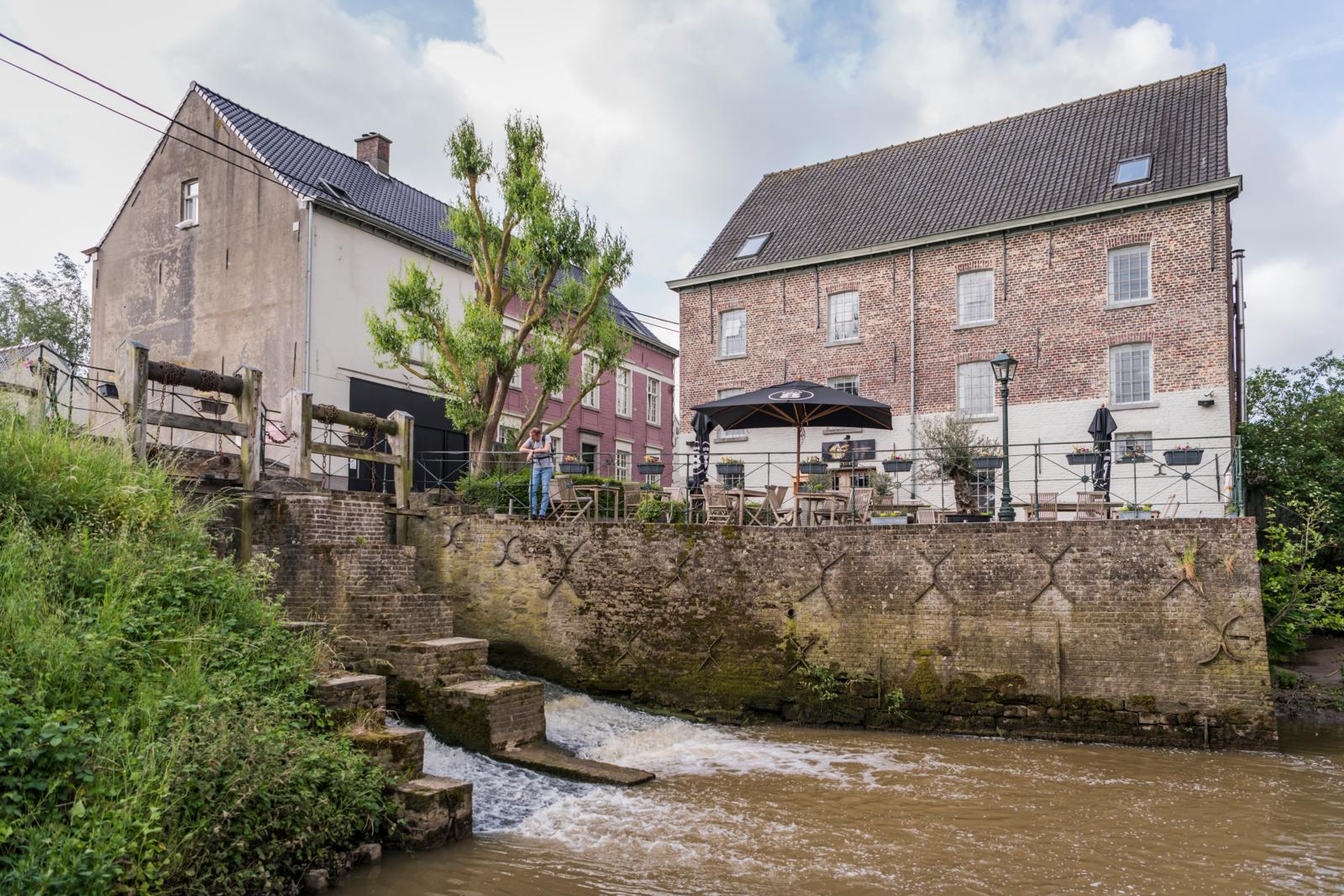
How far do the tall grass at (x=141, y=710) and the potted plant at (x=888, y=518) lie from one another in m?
7.46

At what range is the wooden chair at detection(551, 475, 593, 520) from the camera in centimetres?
1364

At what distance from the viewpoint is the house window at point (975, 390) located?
20.2 m

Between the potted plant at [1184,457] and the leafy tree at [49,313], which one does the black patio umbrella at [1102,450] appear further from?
the leafy tree at [49,313]

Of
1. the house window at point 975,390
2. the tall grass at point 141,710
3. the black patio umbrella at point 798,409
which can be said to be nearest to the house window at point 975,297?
the house window at point 975,390

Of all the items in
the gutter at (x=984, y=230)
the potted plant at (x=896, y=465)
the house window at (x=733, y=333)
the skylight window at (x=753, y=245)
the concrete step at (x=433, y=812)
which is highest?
the skylight window at (x=753, y=245)

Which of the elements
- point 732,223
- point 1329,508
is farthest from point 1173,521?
point 732,223

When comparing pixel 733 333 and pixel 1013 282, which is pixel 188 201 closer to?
pixel 733 333

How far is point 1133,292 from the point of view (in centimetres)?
1900

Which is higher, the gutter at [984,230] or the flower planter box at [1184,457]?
the gutter at [984,230]

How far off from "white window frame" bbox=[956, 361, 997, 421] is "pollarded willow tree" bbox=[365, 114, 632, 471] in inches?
317

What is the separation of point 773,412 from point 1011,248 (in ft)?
29.3

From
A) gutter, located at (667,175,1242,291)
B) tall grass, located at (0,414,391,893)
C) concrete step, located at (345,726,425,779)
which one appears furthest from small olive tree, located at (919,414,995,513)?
tall grass, located at (0,414,391,893)

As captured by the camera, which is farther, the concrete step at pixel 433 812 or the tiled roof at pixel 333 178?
the tiled roof at pixel 333 178

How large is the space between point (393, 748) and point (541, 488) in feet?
23.3
